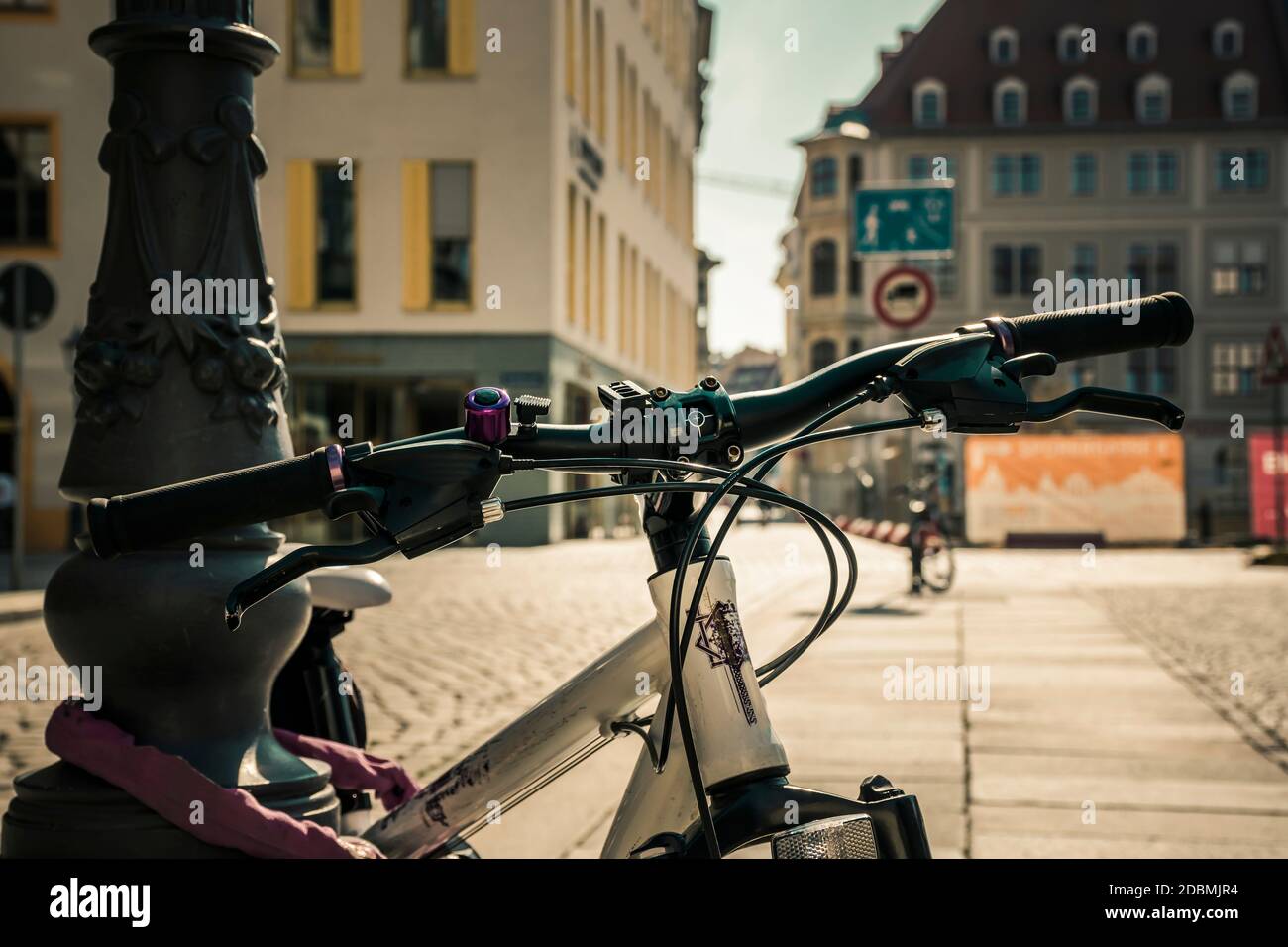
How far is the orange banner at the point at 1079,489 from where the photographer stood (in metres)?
29.8

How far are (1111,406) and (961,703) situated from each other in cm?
618

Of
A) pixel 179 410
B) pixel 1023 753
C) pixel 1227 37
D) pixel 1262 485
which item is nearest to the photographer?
pixel 179 410

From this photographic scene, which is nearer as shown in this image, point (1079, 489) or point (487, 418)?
point (487, 418)

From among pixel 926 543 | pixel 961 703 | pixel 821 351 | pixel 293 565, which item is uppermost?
pixel 821 351

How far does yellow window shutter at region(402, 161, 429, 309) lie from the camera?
86.1ft

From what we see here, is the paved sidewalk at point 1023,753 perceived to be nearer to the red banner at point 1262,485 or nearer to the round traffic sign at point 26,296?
the round traffic sign at point 26,296

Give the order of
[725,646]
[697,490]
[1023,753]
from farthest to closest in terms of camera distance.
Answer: [1023,753] → [725,646] → [697,490]

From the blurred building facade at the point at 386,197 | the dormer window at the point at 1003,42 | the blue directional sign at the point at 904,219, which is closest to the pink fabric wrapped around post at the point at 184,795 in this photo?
the blue directional sign at the point at 904,219

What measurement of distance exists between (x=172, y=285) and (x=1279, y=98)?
200 feet

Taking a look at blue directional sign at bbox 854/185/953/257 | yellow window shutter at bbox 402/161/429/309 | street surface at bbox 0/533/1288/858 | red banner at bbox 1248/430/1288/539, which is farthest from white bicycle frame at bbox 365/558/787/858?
red banner at bbox 1248/430/1288/539

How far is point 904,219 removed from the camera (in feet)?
43.5

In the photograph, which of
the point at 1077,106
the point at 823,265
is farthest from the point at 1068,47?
the point at 823,265

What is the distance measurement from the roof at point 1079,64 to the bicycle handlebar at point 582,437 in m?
57.0

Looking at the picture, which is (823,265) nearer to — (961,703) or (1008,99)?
(1008,99)
